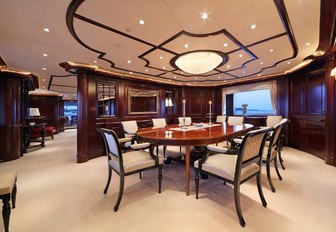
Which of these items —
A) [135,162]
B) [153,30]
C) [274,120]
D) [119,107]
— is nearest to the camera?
[135,162]

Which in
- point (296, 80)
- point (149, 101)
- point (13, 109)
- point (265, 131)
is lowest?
point (265, 131)

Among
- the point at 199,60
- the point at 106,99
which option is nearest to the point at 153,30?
the point at 199,60

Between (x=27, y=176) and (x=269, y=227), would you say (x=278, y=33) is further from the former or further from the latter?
(x=27, y=176)

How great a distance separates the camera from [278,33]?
2.48 metres

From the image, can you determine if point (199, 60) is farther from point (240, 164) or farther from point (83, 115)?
point (83, 115)

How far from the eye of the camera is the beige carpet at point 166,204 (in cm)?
160

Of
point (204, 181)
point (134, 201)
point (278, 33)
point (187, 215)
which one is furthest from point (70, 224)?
point (278, 33)

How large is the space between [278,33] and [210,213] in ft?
9.53

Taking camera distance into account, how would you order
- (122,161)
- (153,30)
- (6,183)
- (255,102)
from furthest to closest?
(255,102)
(153,30)
(122,161)
(6,183)

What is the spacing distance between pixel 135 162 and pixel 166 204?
673 mm

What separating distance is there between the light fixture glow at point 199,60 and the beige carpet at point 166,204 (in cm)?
214

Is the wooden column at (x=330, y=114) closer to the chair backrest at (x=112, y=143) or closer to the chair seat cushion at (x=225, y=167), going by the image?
the chair seat cushion at (x=225, y=167)

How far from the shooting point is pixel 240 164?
1646 mm

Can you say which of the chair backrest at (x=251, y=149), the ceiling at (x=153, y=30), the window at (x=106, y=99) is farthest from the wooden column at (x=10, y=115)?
the chair backrest at (x=251, y=149)
